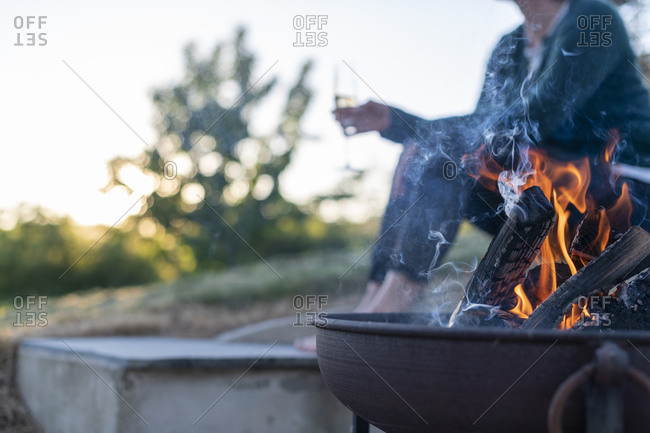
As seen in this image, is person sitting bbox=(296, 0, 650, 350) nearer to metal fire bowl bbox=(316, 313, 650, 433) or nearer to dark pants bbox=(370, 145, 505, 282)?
dark pants bbox=(370, 145, 505, 282)

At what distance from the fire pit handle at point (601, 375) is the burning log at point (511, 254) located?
0.43m

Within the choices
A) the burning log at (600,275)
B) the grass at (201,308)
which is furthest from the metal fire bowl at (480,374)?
the grass at (201,308)

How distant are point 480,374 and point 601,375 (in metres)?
0.17

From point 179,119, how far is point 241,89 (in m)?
Answer: 1.28

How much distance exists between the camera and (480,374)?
0.91m

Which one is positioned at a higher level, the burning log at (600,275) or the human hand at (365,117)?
the human hand at (365,117)

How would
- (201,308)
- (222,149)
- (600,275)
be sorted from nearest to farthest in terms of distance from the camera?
(600,275) < (201,308) < (222,149)

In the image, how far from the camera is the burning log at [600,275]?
1130mm

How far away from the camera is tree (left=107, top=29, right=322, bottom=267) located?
10.5 m

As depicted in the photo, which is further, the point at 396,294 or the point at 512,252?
the point at 396,294

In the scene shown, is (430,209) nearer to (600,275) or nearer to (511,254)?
(511,254)

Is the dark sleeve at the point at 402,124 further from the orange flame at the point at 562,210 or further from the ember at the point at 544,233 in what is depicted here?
the orange flame at the point at 562,210

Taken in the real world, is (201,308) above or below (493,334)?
below

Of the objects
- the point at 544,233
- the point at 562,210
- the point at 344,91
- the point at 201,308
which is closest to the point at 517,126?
the point at 562,210
